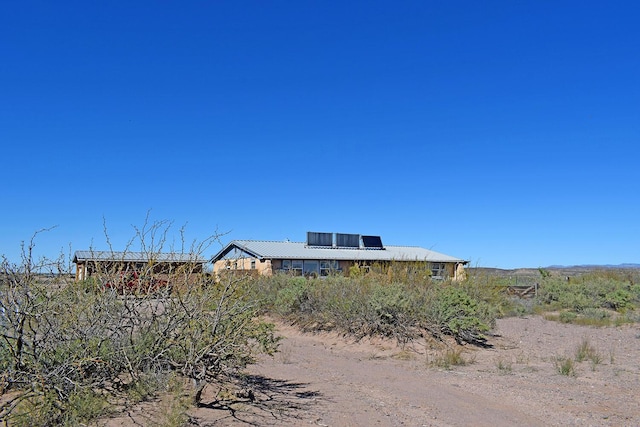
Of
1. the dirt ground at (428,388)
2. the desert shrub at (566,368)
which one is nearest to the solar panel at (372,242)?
the dirt ground at (428,388)

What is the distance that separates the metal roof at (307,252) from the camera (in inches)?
1416

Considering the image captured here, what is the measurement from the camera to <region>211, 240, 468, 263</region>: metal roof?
118ft

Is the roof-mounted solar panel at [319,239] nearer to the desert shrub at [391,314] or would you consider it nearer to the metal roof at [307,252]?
→ the metal roof at [307,252]

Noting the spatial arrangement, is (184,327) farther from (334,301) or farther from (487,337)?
(487,337)

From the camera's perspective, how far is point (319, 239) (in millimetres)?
40969

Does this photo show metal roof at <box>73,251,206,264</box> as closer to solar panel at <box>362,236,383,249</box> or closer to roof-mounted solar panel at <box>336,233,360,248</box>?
roof-mounted solar panel at <box>336,233,360,248</box>

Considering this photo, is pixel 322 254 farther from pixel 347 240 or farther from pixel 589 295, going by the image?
pixel 589 295

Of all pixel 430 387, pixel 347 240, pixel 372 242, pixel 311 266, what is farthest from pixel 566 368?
pixel 372 242

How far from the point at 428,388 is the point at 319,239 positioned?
31.5m

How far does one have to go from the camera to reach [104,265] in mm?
7172

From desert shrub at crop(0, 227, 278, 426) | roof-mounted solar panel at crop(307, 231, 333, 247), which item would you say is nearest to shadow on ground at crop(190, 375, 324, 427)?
desert shrub at crop(0, 227, 278, 426)

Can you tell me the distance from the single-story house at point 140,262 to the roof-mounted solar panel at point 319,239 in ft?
108

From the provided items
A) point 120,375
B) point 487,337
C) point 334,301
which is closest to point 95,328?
point 120,375

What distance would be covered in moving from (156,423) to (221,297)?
5.74 ft
